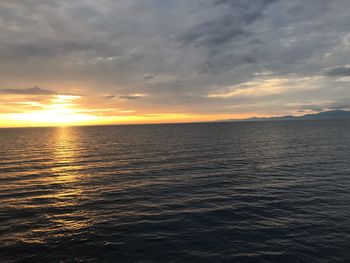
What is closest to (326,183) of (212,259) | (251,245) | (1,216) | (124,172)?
(251,245)

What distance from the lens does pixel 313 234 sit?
24.1m

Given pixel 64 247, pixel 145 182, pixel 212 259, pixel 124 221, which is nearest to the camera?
pixel 212 259

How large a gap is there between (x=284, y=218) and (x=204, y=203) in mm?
9293

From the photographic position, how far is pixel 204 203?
108 feet

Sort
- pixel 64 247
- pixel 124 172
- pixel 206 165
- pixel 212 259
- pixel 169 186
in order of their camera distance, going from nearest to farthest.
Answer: pixel 212 259
pixel 64 247
pixel 169 186
pixel 124 172
pixel 206 165

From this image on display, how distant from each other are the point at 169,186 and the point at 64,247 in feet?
69.0

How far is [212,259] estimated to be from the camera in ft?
66.3

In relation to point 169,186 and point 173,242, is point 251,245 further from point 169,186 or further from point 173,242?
point 169,186

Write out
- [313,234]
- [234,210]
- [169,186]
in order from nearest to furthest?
[313,234] → [234,210] → [169,186]

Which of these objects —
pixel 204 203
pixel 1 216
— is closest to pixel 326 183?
pixel 204 203

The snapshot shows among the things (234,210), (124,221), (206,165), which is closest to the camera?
(124,221)

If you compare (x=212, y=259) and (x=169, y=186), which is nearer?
(x=212, y=259)

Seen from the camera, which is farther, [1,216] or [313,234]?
[1,216]

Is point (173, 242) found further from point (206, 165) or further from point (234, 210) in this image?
point (206, 165)
